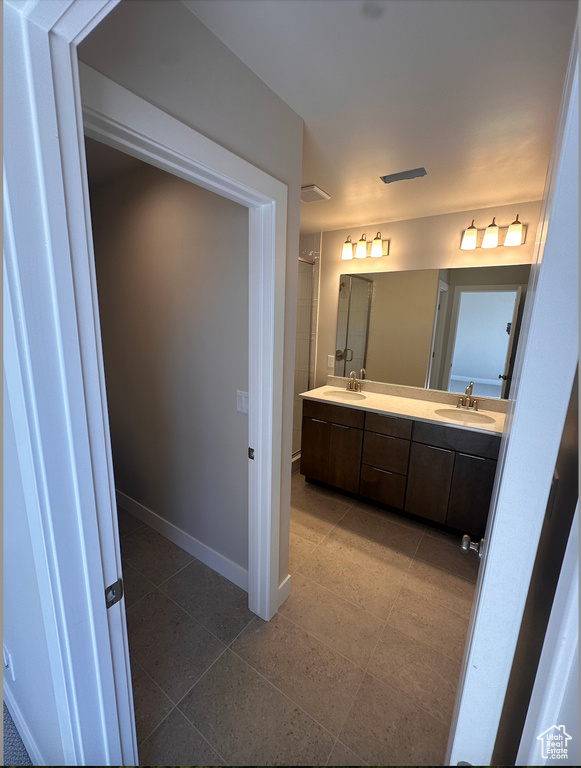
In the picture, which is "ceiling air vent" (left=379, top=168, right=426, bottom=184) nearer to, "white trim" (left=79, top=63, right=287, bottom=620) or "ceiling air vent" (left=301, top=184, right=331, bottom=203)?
"ceiling air vent" (left=301, top=184, right=331, bottom=203)

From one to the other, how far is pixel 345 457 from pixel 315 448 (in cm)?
31

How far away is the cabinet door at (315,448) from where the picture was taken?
289 cm

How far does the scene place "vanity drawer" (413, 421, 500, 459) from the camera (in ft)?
6.92

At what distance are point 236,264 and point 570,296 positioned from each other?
1.37 metres

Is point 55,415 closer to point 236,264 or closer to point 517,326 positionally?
point 236,264

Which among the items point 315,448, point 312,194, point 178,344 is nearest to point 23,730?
point 178,344

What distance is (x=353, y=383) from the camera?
10.3ft

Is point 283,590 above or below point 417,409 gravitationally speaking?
below

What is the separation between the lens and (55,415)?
0.64 meters

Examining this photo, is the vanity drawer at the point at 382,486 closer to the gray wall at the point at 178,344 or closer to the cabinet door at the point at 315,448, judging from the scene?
the cabinet door at the point at 315,448

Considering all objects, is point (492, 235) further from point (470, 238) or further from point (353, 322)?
point (353, 322)

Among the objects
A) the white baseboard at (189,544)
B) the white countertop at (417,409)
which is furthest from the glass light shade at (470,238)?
the white baseboard at (189,544)

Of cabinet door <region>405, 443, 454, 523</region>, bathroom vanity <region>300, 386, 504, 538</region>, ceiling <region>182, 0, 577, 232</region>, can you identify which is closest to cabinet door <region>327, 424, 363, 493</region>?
bathroom vanity <region>300, 386, 504, 538</region>

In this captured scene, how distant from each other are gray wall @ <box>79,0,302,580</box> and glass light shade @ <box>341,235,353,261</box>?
5.36ft
